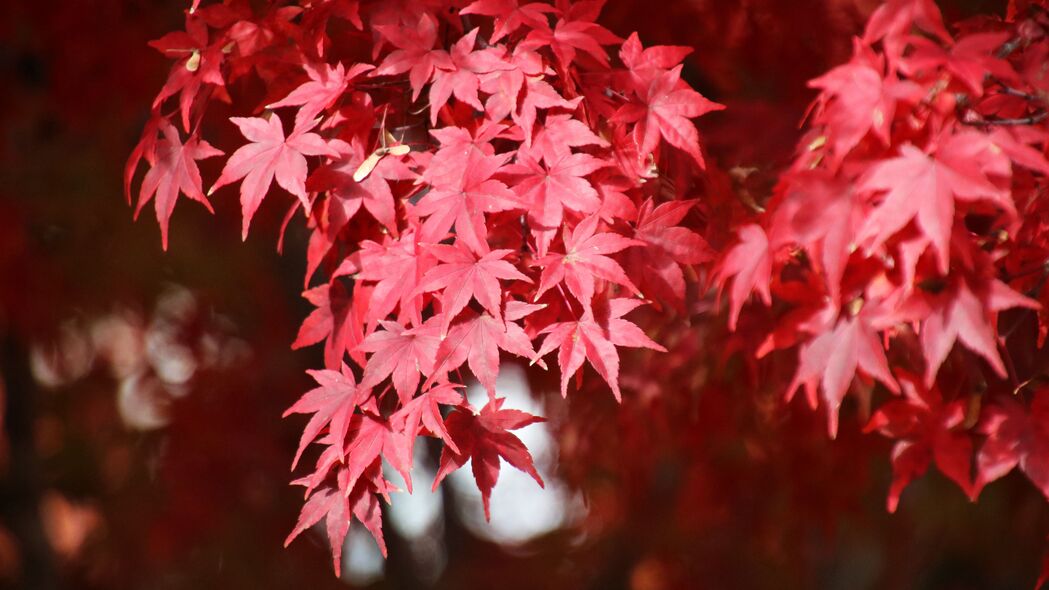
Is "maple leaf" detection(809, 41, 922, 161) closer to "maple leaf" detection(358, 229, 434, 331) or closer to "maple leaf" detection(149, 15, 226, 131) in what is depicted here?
"maple leaf" detection(358, 229, 434, 331)

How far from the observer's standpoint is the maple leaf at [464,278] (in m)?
1.14

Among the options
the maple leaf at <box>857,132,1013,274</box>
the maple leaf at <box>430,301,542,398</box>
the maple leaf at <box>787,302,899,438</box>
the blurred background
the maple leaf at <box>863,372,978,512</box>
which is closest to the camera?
the maple leaf at <box>857,132,1013,274</box>

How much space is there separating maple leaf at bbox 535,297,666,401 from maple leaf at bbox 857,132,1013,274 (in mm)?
330

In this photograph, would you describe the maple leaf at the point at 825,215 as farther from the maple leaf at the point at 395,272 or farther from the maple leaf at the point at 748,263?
the maple leaf at the point at 395,272

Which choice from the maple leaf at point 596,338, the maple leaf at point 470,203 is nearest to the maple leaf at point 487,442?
the maple leaf at point 596,338

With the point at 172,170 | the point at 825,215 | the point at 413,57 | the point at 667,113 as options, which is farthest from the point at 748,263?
the point at 172,170

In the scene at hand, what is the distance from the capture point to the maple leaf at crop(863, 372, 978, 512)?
50.3 inches

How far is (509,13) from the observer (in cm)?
123

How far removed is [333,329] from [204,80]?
41 centimetres

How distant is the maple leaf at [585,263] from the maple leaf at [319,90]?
0.36 metres

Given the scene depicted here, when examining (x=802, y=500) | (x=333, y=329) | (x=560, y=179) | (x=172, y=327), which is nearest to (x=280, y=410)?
(x=172, y=327)

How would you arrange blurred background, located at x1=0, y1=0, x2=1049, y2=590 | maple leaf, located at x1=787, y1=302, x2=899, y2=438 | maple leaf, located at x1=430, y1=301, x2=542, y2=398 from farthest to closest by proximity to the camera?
blurred background, located at x1=0, y1=0, x2=1049, y2=590, maple leaf, located at x1=430, y1=301, x2=542, y2=398, maple leaf, located at x1=787, y1=302, x2=899, y2=438

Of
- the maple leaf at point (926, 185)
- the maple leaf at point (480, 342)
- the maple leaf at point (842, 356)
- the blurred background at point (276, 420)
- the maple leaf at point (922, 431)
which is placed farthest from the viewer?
the blurred background at point (276, 420)

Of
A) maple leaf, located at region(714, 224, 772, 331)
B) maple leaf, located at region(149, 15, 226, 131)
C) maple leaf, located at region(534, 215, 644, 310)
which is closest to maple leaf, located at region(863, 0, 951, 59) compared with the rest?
maple leaf, located at region(714, 224, 772, 331)
